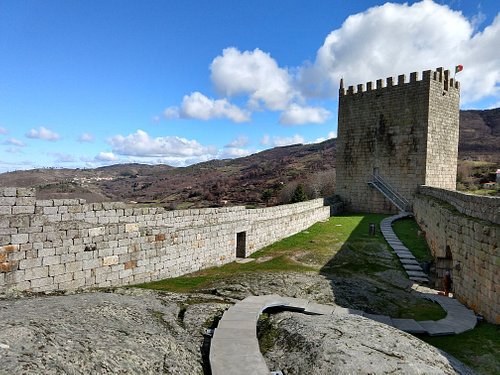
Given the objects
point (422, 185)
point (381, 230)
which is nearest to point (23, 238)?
point (381, 230)

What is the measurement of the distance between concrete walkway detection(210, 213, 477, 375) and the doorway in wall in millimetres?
7031

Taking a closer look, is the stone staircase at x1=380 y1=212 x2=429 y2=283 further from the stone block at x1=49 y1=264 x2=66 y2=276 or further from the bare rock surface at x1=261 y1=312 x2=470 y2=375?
the stone block at x1=49 y1=264 x2=66 y2=276

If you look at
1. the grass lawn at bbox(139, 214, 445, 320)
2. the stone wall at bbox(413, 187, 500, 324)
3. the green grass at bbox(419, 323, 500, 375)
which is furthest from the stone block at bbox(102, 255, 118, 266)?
the stone wall at bbox(413, 187, 500, 324)

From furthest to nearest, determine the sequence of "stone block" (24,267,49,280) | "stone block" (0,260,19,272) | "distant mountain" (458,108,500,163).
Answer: "distant mountain" (458,108,500,163)
"stone block" (24,267,49,280)
"stone block" (0,260,19,272)

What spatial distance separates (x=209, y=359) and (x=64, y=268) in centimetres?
594

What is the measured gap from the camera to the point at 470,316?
25.8ft

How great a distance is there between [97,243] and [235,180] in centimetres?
8405

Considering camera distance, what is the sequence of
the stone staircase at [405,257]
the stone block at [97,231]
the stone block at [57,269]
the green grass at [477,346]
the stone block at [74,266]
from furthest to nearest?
the stone staircase at [405,257], the stone block at [97,231], the stone block at [74,266], the stone block at [57,269], the green grass at [477,346]

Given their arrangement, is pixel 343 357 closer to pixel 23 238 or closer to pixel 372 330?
pixel 372 330

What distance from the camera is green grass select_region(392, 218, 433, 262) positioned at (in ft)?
46.9

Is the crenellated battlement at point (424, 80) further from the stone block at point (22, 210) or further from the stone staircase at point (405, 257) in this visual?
the stone block at point (22, 210)

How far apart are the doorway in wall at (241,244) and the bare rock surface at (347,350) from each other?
932cm

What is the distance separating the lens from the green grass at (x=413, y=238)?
46.9 ft

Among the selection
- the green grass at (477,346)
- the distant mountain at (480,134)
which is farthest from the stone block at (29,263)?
the distant mountain at (480,134)
